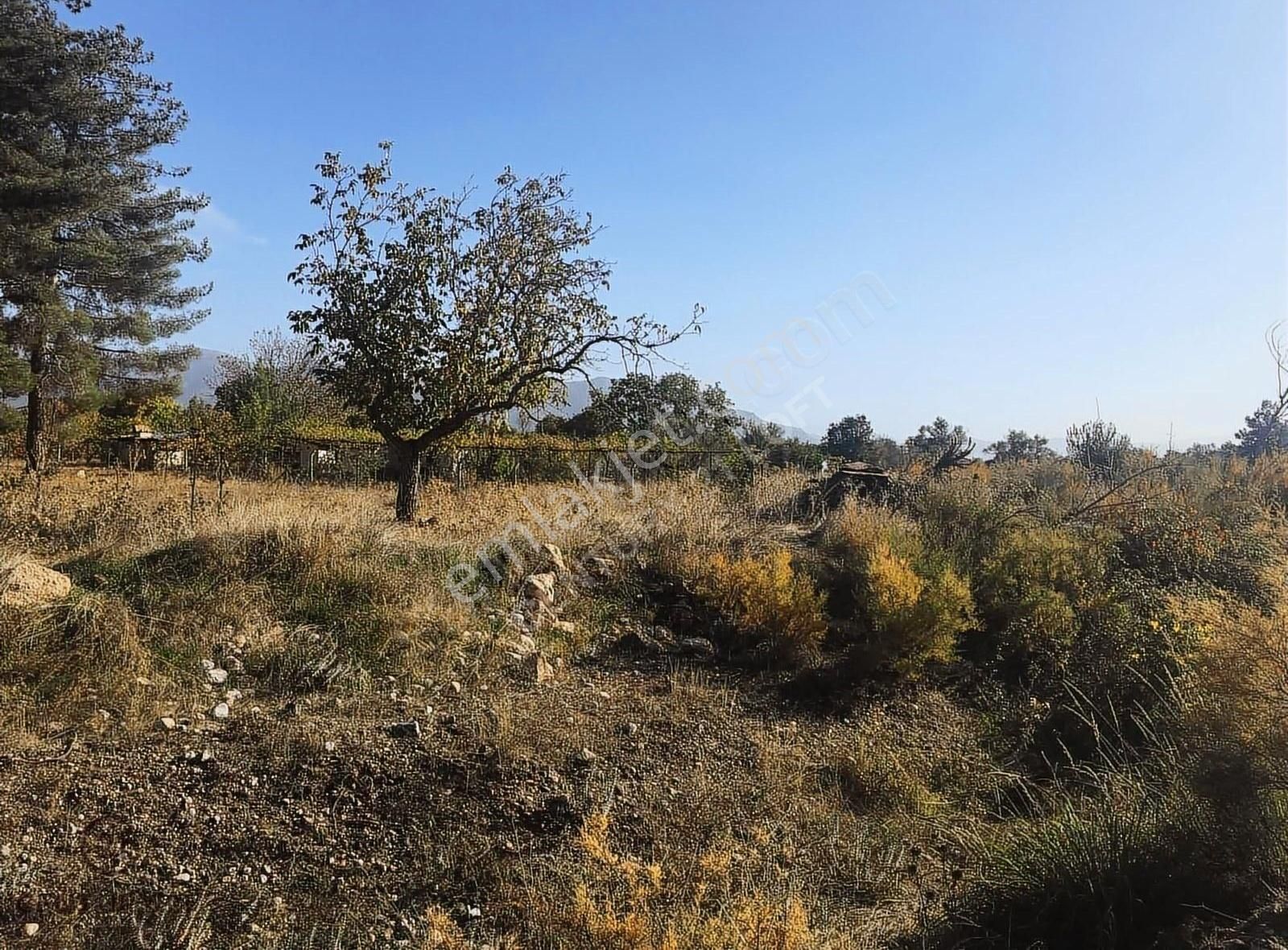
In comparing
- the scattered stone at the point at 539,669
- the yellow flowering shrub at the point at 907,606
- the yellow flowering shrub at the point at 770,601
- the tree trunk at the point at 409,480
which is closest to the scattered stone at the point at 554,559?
the yellow flowering shrub at the point at 770,601

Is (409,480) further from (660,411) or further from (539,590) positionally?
(660,411)

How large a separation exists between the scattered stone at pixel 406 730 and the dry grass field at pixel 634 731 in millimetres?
38

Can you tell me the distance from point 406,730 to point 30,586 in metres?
2.84

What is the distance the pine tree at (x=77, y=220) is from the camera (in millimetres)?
12719

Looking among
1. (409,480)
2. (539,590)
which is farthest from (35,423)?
(539,590)

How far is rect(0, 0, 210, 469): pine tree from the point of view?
41.7 ft

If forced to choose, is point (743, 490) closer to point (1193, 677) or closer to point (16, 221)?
point (1193, 677)

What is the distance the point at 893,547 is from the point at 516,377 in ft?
16.1

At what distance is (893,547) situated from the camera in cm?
745

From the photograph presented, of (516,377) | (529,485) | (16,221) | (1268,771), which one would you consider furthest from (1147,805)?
(16,221)

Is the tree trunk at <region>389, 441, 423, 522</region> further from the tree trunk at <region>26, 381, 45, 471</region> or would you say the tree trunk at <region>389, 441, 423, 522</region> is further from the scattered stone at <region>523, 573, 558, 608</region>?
the tree trunk at <region>26, 381, 45, 471</region>

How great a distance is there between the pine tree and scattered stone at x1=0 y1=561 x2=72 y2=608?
9.49 m

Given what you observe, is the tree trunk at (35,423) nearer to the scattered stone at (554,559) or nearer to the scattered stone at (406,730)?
the scattered stone at (554,559)

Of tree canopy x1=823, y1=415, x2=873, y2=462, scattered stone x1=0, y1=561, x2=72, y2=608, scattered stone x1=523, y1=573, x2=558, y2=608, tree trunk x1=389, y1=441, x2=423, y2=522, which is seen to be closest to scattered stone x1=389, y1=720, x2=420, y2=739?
scattered stone x1=523, y1=573, x2=558, y2=608
